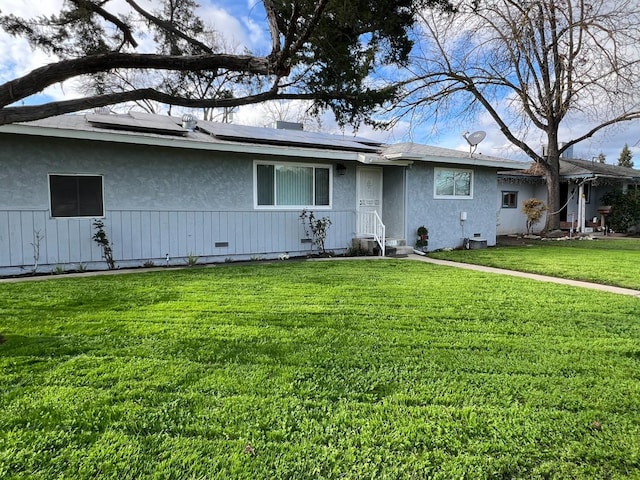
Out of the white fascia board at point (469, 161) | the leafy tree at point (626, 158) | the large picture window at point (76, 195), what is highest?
the leafy tree at point (626, 158)

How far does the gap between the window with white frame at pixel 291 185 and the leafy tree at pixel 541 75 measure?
217 inches

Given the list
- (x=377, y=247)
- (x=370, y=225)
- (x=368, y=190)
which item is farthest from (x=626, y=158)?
(x=377, y=247)

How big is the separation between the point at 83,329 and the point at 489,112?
17631 mm

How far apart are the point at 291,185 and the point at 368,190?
8.25 ft

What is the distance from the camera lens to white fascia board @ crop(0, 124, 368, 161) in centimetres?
723

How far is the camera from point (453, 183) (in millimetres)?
12797

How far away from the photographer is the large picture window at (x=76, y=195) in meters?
7.99

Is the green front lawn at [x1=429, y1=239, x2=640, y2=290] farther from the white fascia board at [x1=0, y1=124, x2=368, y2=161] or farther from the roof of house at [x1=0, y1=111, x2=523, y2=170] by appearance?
the white fascia board at [x1=0, y1=124, x2=368, y2=161]

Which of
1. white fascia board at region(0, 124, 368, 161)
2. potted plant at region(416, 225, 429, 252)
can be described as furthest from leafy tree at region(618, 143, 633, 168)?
white fascia board at region(0, 124, 368, 161)

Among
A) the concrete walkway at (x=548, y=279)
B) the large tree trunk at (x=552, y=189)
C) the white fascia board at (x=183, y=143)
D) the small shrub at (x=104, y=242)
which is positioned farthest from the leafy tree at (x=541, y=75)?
the small shrub at (x=104, y=242)

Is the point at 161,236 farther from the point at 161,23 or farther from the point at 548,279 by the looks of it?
the point at 548,279

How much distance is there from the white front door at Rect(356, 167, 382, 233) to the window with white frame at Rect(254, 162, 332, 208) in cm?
101

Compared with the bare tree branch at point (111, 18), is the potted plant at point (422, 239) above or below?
below

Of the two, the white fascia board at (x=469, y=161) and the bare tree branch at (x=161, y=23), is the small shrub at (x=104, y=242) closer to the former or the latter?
the bare tree branch at (x=161, y=23)
